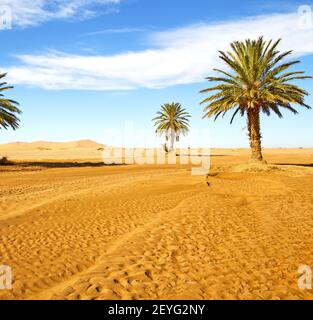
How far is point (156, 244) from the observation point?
26.4 ft

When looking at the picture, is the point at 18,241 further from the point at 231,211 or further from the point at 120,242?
the point at 231,211

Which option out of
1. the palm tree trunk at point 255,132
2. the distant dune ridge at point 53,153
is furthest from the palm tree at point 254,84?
the distant dune ridge at point 53,153

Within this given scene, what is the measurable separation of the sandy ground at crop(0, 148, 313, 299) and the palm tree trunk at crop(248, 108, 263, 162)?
964 cm

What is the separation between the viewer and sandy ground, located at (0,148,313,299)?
5730mm

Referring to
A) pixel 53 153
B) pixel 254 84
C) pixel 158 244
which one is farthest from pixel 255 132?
pixel 53 153

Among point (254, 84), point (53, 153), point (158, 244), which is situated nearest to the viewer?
point (158, 244)

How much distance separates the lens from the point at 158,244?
8047mm

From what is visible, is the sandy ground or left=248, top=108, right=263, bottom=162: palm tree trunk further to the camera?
left=248, top=108, right=263, bottom=162: palm tree trunk

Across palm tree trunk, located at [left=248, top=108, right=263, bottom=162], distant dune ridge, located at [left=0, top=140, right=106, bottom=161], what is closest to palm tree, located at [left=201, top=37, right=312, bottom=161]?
palm tree trunk, located at [left=248, top=108, right=263, bottom=162]

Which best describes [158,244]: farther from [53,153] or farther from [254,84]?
[53,153]

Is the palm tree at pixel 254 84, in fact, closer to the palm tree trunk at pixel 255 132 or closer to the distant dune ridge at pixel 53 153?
the palm tree trunk at pixel 255 132

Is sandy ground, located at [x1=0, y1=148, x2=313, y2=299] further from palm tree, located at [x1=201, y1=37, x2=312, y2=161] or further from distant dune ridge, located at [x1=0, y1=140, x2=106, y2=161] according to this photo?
distant dune ridge, located at [x1=0, y1=140, x2=106, y2=161]

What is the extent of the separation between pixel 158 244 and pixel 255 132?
18.0 metres
